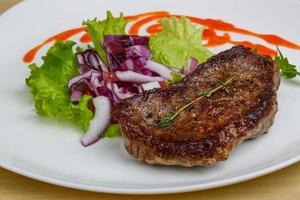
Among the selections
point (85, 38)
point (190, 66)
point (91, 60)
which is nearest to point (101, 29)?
point (85, 38)

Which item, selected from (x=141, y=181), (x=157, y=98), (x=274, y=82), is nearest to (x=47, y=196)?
(x=141, y=181)

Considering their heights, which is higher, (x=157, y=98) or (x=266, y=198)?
(x=157, y=98)

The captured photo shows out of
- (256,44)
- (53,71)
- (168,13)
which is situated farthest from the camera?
(168,13)

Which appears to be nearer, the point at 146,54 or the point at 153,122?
the point at 153,122

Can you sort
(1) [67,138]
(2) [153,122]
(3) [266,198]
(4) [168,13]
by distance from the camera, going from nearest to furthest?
(3) [266,198], (2) [153,122], (1) [67,138], (4) [168,13]

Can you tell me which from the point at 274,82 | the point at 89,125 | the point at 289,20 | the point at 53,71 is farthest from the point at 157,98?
the point at 289,20

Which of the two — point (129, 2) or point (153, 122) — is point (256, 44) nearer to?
point (129, 2)

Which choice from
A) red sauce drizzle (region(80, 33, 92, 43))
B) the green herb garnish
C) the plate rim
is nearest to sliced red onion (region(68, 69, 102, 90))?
red sauce drizzle (region(80, 33, 92, 43))

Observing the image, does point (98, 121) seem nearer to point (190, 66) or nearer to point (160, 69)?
point (160, 69)

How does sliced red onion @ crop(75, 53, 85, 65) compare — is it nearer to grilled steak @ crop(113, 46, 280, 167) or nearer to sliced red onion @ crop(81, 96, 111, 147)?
sliced red onion @ crop(81, 96, 111, 147)

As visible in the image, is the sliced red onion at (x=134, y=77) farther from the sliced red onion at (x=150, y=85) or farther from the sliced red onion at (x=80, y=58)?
the sliced red onion at (x=80, y=58)
